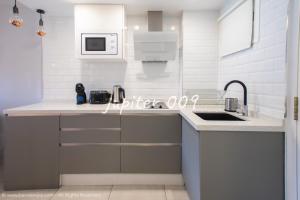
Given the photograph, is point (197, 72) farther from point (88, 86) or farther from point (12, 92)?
point (12, 92)

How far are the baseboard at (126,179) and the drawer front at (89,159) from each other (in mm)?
77

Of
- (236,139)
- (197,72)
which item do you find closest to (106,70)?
(197,72)

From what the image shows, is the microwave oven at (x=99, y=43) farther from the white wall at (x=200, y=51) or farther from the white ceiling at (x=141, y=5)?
the white wall at (x=200, y=51)

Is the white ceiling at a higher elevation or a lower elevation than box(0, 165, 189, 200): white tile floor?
higher

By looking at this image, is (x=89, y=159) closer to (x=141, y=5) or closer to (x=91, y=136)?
(x=91, y=136)

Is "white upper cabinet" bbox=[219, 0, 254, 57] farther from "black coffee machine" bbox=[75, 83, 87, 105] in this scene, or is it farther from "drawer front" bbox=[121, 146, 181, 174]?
"black coffee machine" bbox=[75, 83, 87, 105]

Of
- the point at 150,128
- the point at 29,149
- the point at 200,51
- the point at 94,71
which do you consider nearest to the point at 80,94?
the point at 94,71

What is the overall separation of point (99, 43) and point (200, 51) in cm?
128

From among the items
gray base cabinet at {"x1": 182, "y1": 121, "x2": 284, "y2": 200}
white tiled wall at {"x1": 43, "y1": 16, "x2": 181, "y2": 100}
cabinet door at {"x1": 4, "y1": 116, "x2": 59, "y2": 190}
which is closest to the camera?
gray base cabinet at {"x1": 182, "y1": 121, "x2": 284, "y2": 200}

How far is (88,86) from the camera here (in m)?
3.16

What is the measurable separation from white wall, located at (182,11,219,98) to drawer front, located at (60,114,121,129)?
1.06 m

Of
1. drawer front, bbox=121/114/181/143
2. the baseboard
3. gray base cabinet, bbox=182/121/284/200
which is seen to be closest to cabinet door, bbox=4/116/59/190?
the baseboard

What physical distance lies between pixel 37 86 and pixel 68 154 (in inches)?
52.1

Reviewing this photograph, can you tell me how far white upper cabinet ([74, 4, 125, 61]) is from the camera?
2.77m
